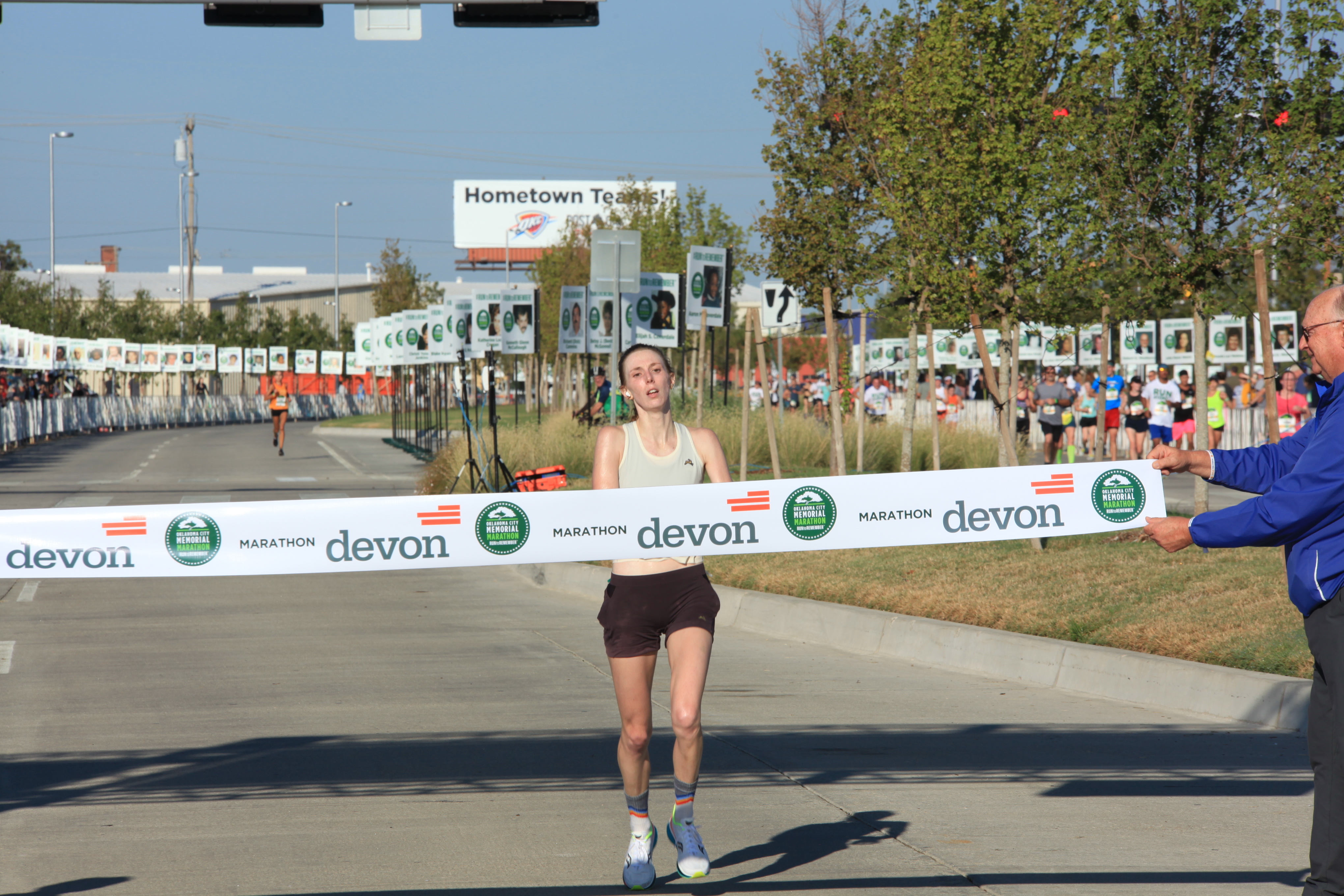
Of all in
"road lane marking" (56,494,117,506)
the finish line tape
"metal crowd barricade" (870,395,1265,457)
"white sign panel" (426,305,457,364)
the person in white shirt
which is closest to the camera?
the finish line tape

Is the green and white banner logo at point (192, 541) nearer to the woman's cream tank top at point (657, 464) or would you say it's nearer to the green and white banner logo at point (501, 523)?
the green and white banner logo at point (501, 523)

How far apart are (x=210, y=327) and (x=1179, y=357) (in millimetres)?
59230

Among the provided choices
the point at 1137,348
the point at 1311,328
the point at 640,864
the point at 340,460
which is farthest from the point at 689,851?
the point at 340,460

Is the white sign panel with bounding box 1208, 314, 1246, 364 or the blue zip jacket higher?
the white sign panel with bounding box 1208, 314, 1246, 364

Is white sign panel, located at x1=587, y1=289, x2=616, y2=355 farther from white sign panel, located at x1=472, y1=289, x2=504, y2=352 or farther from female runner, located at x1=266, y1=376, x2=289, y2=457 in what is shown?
female runner, located at x1=266, y1=376, x2=289, y2=457

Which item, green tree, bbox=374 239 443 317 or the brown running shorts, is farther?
green tree, bbox=374 239 443 317

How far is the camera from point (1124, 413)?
26.8m

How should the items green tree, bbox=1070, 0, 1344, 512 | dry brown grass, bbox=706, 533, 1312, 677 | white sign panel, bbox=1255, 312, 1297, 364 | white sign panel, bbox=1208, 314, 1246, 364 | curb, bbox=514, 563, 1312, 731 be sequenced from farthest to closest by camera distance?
white sign panel, bbox=1208, 314, 1246, 364
white sign panel, bbox=1255, 312, 1297, 364
green tree, bbox=1070, 0, 1344, 512
dry brown grass, bbox=706, 533, 1312, 677
curb, bbox=514, 563, 1312, 731

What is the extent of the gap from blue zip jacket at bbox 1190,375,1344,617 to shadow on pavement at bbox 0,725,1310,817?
2.53m

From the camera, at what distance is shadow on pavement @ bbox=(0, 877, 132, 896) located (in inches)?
195

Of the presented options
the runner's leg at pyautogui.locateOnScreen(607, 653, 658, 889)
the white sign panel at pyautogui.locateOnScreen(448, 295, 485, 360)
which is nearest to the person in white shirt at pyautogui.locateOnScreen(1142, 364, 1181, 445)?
the white sign panel at pyautogui.locateOnScreen(448, 295, 485, 360)

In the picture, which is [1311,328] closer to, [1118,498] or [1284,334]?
[1118,498]

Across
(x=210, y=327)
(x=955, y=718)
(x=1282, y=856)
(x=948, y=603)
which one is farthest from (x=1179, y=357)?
(x=210, y=327)

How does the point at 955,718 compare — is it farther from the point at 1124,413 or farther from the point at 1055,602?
the point at 1124,413
